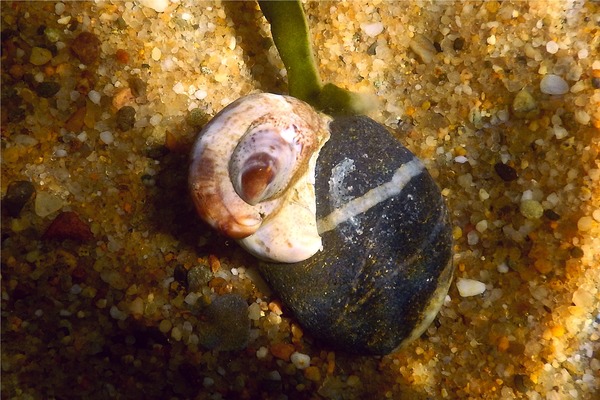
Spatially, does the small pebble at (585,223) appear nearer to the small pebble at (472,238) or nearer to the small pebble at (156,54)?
the small pebble at (472,238)

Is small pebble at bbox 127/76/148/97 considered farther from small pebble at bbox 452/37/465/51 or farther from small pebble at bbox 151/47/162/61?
small pebble at bbox 452/37/465/51

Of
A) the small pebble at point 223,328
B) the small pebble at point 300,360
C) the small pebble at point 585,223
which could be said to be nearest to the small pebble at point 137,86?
the small pebble at point 223,328

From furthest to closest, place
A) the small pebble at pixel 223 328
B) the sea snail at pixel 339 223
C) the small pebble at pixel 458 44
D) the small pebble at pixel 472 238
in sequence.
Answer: the small pebble at pixel 458 44 < the small pebble at pixel 472 238 < the small pebble at pixel 223 328 < the sea snail at pixel 339 223

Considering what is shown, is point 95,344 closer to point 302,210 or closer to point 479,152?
point 302,210

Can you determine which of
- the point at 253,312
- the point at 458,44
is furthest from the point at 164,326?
the point at 458,44

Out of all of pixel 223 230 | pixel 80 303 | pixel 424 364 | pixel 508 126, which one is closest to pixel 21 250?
pixel 80 303

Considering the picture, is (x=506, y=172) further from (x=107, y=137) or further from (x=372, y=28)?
(x=107, y=137)
